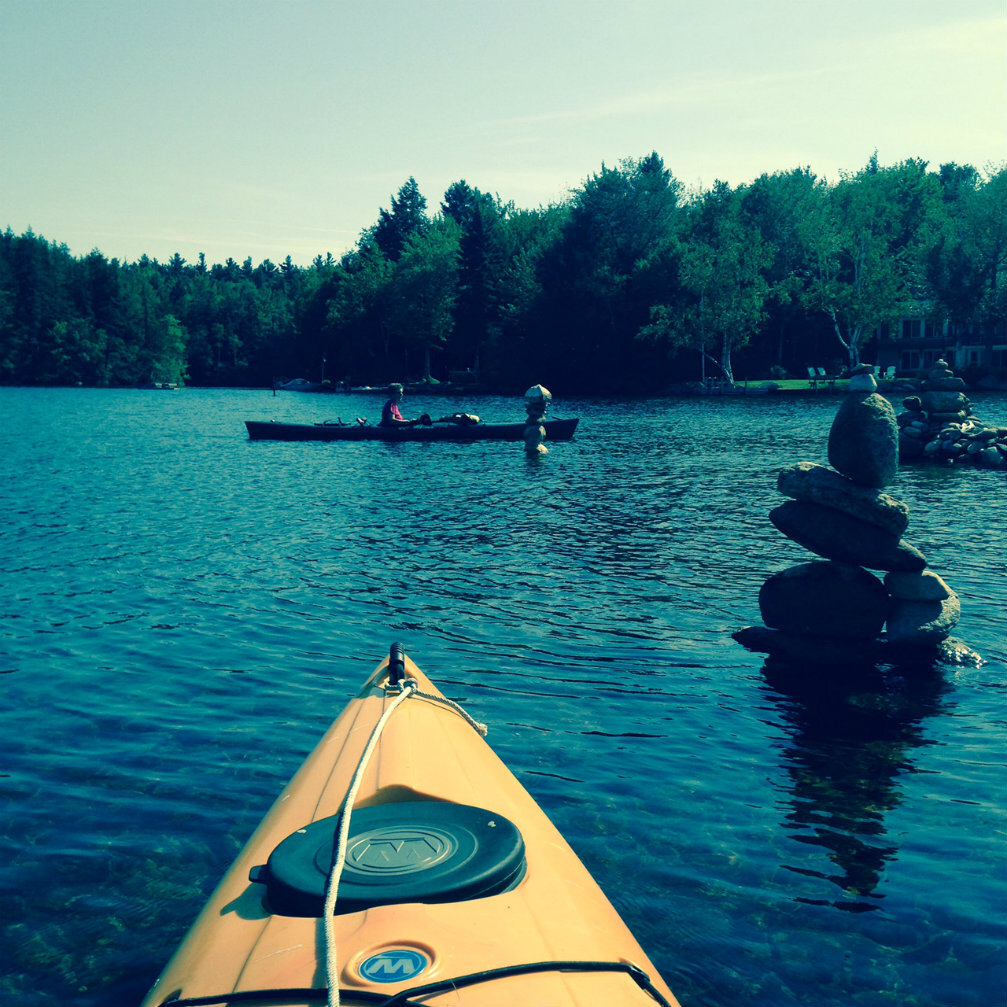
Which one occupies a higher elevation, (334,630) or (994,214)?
(994,214)

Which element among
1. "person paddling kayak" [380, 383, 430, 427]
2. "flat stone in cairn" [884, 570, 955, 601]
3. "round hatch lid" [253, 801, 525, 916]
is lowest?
"flat stone in cairn" [884, 570, 955, 601]

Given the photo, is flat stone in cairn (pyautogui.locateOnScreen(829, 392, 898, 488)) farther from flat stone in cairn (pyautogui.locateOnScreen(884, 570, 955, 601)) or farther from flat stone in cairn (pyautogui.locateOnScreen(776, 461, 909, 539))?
flat stone in cairn (pyautogui.locateOnScreen(884, 570, 955, 601))

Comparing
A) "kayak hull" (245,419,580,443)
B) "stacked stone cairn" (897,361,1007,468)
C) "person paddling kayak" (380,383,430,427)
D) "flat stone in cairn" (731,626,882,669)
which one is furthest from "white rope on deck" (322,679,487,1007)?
"person paddling kayak" (380,383,430,427)

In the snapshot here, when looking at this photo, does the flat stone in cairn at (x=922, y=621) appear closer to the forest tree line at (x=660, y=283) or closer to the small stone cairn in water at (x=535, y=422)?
the small stone cairn in water at (x=535, y=422)

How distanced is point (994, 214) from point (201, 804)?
222ft

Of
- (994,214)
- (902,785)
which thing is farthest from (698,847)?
(994,214)

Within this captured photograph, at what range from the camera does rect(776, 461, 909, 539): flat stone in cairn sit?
9.56 metres

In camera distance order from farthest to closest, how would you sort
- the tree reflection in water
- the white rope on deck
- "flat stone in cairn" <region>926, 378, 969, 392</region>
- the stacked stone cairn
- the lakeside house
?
the lakeside house → "flat stone in cairn" <region>926, 378, 969, 392</region> → the stacked stone cairn → the tree reflection in water → the white rope on deck

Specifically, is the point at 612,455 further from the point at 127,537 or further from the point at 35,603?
the point at 35,603

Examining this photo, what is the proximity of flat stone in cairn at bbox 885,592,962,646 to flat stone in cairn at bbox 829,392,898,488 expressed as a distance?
1395mm

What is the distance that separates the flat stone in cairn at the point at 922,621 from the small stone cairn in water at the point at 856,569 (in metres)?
0.01

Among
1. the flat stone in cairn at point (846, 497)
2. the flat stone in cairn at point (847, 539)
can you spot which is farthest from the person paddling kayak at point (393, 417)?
the flat stone in cairn at point (847, 539)

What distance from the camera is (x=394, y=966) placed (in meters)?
2.93

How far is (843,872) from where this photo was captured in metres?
5.56
